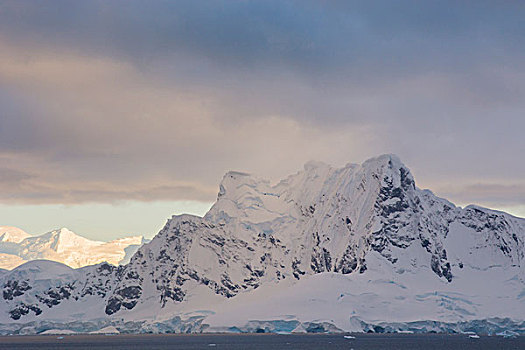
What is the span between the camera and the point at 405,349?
7717 inches

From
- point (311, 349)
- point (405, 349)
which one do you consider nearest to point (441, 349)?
point (405, 349)

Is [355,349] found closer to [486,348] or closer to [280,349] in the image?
[280,349]

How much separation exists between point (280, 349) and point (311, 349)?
7.58m

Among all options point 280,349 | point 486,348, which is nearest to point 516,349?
point 486,348

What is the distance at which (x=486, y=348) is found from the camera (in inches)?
7776

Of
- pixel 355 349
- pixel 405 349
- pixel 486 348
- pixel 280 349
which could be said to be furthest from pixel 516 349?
pixel 280 349

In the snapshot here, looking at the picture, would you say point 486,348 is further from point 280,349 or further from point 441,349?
point 280,349

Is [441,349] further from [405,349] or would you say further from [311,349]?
[311,349]

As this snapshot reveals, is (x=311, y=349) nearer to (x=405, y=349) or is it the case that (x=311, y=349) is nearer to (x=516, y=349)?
(x=405, y=349)

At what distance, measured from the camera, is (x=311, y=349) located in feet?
649

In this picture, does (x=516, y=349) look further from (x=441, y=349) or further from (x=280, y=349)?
(x=280, y=349)

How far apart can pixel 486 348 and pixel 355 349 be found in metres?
31.9

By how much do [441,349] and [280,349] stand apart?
3948 cm

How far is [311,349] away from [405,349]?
2274 cm
